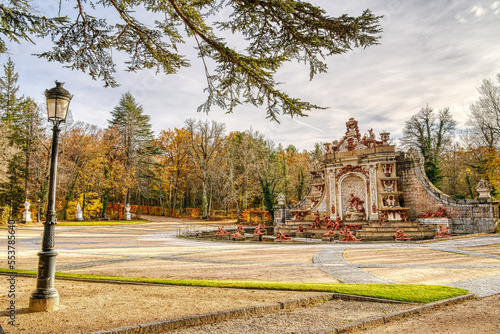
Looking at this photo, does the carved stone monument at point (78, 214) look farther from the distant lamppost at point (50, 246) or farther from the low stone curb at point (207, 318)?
the low stone curb at point (207, 318)

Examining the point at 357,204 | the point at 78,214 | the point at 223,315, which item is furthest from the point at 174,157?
the point at 223,315

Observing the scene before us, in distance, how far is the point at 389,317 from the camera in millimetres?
4562

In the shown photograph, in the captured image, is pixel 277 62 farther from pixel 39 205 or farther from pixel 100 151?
pixel 100 151

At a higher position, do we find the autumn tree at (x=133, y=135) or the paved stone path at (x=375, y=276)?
the autumn tree at (x=133, y=135)

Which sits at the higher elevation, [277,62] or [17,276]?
[277,62]

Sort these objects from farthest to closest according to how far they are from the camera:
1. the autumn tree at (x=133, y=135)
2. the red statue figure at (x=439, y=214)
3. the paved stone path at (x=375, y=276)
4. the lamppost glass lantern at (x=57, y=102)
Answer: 1. the autumn tree at (x=133, y=135)
2. the red statue figure at (x=439, y=214)
3. the paved stone path at (x=375, y=276)
4. the lamppost glass lantern at (x=57, y=102)

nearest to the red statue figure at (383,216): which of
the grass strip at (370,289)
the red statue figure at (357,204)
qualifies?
the red statue figure at (357,204)

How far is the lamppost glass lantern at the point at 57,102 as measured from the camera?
17.6 ft

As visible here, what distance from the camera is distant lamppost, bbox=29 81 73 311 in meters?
4.68

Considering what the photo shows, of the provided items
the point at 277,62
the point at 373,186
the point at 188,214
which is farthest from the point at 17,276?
the point at 188,214

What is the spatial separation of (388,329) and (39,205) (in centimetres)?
3281

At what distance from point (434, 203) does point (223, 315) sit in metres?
23.7

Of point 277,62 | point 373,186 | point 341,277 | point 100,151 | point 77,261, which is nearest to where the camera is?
point 277,62

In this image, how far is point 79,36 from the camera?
6328 millimetres
